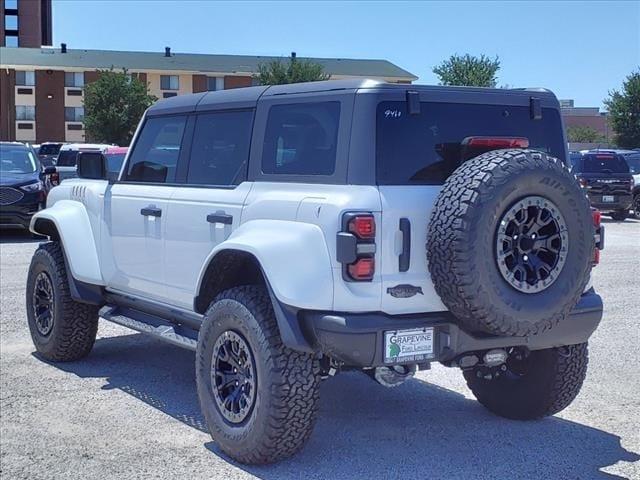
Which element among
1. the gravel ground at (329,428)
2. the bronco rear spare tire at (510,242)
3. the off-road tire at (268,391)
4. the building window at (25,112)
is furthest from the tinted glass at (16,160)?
the building window at (25,112)

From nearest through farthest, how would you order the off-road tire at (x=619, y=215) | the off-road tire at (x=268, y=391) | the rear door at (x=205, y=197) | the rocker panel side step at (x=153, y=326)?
1. the off-road tire at (x=268, y=391)
2. the rear door at (x=205, y=197)
3. the rocker panel side step at (x=153, y=326)
4. the off-road tire at (x=619, y=215)

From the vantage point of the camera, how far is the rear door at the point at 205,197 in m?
5.33

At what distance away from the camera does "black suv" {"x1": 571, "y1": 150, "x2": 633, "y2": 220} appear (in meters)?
21.8

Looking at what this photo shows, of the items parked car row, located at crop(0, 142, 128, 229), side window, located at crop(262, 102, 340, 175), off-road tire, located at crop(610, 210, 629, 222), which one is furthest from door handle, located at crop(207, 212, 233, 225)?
off-road tire, located at crop(610, 210, 629, 222)

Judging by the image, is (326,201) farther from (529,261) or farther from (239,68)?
(239,68)

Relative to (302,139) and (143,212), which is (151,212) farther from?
(302,139)

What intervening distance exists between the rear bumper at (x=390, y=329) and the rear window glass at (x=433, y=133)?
73 centimetres

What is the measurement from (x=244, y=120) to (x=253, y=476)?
2.16 m

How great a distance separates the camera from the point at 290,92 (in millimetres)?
5172

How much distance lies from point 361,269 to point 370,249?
11 cm

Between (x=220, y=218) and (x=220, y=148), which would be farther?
(x=220, y=148)

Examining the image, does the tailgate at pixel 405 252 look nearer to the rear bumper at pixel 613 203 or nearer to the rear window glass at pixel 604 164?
the rear bumper at pixel 613 203

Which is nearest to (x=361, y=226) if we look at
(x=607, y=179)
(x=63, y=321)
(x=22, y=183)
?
(x=63, y=321)

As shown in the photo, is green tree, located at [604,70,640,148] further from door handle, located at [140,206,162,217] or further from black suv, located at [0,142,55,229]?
door handle, located at [140,206,162,217]
